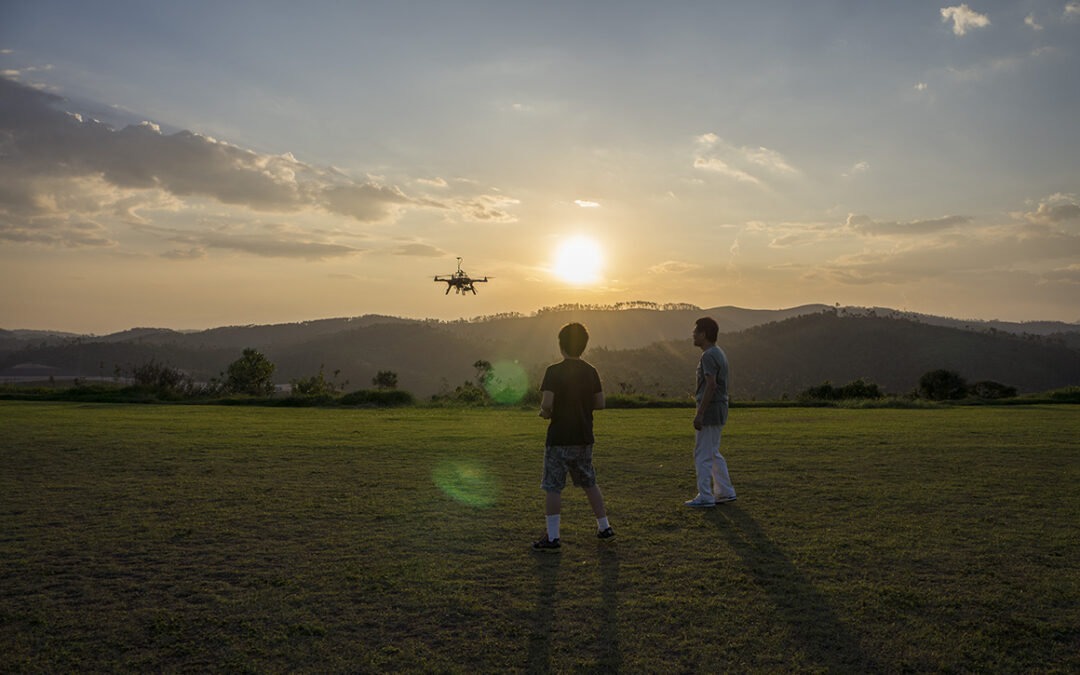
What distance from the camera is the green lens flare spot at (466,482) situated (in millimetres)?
8500

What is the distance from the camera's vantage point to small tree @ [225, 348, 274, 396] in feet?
130

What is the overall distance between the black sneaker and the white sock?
0.03 meters

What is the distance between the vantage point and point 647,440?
1514cm

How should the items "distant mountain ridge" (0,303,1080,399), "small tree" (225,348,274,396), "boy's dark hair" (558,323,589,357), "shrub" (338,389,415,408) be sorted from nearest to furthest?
"boy's dark hair" (558,323,589,357) < "shrub" (338,389,415,408) < "small tree" (225,348,274,396) < "distant mountain ridge" (0,303,1080,399)

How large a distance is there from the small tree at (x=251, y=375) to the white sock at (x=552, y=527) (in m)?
35.9

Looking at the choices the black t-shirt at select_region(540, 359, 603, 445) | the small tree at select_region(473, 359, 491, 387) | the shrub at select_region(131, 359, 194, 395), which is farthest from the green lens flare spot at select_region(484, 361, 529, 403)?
the black t-shirt at select_region(540, 359, 603, 445)

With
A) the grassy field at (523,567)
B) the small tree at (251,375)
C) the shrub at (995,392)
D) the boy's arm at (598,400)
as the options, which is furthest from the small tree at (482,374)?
the boy's arm at (598,400)

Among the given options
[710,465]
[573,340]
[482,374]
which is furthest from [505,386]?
[573,340]

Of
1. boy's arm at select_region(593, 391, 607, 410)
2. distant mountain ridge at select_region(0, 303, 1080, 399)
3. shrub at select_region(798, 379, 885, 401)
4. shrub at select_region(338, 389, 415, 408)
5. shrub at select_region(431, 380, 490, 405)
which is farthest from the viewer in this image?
distant mountain ridge at select_region(0, 303, 1080, 399)

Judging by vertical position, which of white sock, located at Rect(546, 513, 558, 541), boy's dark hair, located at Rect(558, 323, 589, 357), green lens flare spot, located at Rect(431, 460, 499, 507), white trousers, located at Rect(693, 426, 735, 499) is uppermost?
boy's dark hair, located at Rect(558, 323, 589, 357)

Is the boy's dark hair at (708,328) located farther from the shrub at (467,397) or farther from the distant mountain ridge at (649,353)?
the distant mountain ridge at (649,353)

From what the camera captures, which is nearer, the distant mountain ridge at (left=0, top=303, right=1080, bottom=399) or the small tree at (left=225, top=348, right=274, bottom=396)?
the small tree at (left=225, top=348, right=274, bottom=396)

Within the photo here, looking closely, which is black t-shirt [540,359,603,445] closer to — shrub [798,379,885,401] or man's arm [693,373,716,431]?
man's arm [693,373,716,431]

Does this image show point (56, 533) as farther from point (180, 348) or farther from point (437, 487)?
point (180, 348)
